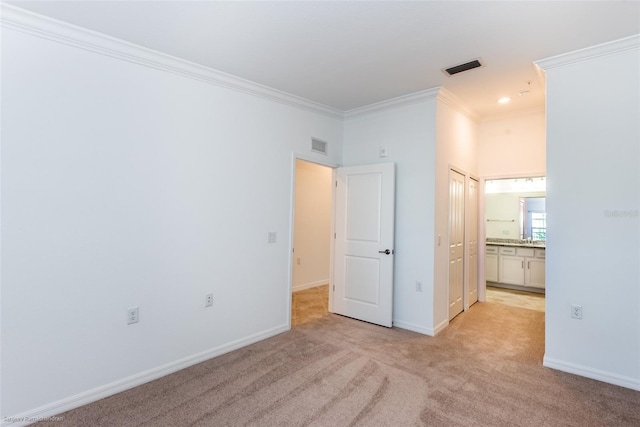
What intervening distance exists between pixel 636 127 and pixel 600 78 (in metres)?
0.50

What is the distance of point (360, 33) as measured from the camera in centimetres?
236

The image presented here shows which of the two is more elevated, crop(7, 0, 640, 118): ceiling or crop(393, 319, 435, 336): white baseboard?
crop(7, 0, 640, 118): ceiling

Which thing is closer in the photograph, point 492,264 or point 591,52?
point 591,52

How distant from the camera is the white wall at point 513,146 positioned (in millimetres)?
4207

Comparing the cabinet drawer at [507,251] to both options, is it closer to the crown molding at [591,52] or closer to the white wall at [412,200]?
the white wall at [412,200]

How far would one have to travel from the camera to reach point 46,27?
2.12 meters

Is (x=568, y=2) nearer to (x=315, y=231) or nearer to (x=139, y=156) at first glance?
(x=139, y=156)

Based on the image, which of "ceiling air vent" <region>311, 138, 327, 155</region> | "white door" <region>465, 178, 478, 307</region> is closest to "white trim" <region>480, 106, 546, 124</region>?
"white door" <region>465, 178, 478, 307</region>

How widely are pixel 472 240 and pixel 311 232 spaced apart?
266 centimetres

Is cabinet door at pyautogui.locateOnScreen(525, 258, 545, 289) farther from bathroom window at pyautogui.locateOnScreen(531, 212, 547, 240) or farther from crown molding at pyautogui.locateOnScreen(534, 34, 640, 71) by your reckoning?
crown molding at pyautogui.locateOnScreen(534, 34, 640, 71)

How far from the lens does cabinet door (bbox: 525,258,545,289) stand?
547 centimetres

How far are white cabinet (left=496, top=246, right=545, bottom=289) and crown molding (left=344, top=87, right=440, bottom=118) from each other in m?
3.77

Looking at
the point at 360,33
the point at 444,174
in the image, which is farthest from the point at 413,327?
the point at 360,33

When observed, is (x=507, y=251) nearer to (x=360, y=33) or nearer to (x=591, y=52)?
(x=591, y=52)
